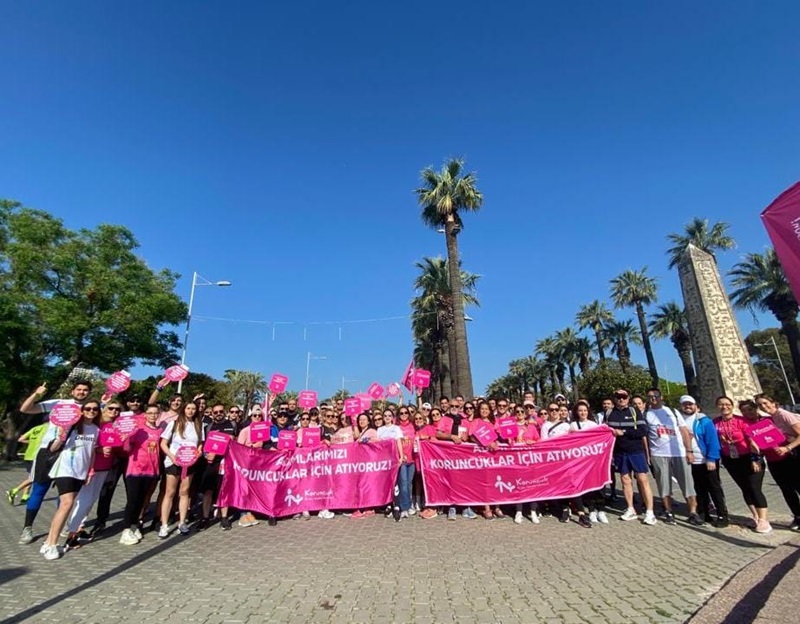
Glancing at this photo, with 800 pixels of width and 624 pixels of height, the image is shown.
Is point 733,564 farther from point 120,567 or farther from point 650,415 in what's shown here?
point 120,567

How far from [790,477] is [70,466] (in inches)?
386

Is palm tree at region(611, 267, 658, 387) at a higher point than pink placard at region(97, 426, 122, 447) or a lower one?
higher

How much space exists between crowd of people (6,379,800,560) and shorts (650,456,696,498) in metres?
0.02

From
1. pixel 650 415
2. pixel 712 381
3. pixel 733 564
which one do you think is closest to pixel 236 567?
pixel 733 564

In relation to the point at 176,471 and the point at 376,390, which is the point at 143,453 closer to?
the point at 176,471

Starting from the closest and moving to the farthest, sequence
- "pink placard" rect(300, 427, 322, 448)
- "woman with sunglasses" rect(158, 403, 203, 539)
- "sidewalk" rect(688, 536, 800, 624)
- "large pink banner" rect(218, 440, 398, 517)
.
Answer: "sidewalk" rect(688, 536, 800, 624) < "woman with sunglasses" rect(158, 403, 203, 539) < "large pink banner" rect(218, 440, 398, 517) < "pink placard" rect(300, 427, 322, 448)

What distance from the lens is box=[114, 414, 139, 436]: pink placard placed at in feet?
21.2

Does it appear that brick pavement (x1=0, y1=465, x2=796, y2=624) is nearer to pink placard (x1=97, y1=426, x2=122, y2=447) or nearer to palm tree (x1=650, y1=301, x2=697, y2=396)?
pink placard (x1=97, y1=426, x2=122, y2=447)

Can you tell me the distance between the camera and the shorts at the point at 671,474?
6.94m

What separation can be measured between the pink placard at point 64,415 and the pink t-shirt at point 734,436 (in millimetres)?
9223

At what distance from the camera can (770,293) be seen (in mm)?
34844

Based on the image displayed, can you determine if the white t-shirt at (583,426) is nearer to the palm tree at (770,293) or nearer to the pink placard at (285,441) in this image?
the pink placard at (285,441)

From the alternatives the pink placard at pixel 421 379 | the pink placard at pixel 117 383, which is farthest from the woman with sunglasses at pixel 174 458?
the pink placard at pixel 421 379

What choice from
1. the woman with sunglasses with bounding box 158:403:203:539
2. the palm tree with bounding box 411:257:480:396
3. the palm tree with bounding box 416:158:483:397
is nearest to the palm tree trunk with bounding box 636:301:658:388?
the palm tree with bounding box 411:257:480:396
